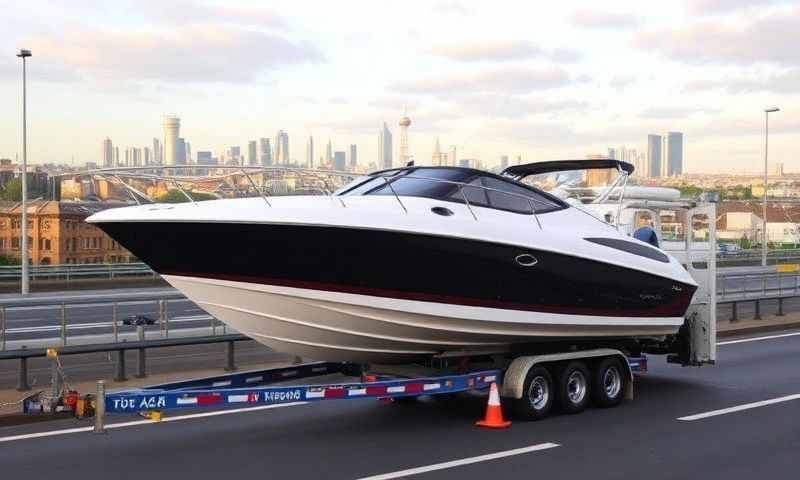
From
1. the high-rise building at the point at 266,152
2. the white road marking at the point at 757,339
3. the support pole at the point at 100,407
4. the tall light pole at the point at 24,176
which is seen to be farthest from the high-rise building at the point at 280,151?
the tall light pole at the point at 24,176

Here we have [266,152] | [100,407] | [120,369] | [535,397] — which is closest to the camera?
[100,407]

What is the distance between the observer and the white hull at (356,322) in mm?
9516

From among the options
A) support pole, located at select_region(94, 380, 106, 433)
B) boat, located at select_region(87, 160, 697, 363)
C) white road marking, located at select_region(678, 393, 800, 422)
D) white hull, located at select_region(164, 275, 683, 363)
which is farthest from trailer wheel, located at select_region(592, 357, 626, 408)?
support pole, located at select_region(94, 380, 106, 433)

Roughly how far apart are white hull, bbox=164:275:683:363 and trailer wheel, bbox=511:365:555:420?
0.42 meters

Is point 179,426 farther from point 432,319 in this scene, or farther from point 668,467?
point 668,467

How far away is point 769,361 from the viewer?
52.7 ft

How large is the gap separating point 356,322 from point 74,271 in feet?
94.3

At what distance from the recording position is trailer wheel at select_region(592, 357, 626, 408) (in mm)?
11688

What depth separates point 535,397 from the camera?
11.1 m

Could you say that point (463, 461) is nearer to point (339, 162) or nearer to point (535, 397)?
point (535, 397)

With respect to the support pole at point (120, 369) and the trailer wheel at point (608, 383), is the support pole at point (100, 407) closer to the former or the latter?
the support pole at point (120, 369)

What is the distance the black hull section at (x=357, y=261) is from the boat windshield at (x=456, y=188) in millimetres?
694

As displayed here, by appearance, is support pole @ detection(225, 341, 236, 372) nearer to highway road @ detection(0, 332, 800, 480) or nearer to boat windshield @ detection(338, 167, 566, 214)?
highway road @ detection(0, 332, 800, 480)

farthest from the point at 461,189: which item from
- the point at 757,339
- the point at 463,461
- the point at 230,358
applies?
the point at 757,339
